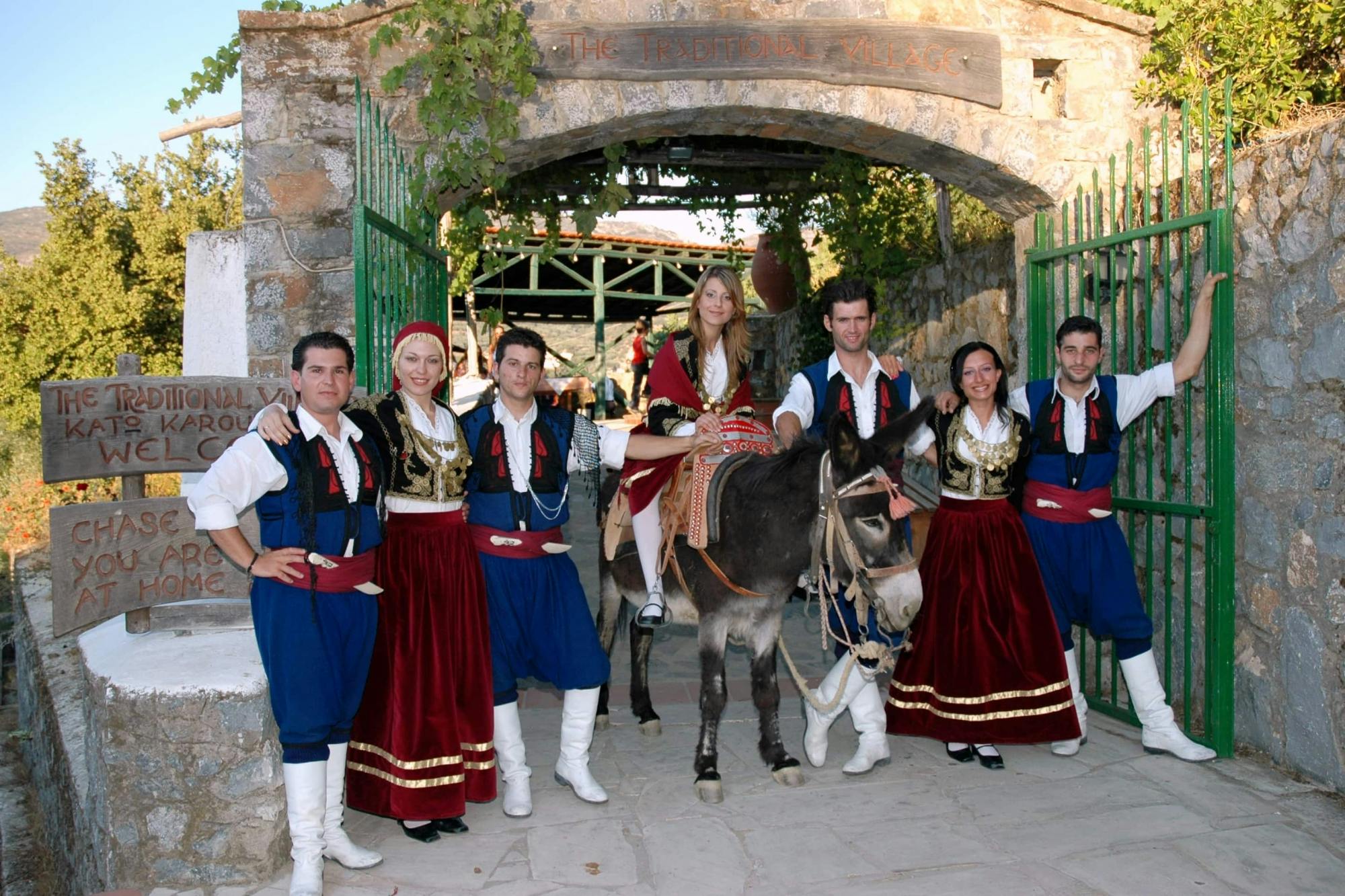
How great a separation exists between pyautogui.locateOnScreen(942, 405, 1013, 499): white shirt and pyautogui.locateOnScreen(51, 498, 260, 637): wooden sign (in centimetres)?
285

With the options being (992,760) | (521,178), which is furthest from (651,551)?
(521,178)

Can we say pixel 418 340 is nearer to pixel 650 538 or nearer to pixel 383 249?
pixel 650 538

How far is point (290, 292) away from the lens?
5.36 meters

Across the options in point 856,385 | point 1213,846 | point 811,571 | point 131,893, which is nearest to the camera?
point 131,893

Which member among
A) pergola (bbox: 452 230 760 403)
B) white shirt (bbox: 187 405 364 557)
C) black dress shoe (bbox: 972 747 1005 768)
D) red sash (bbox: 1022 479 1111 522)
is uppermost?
pergola (bbox: 452 230 760 403)

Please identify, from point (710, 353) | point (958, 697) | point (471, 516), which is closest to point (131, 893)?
point (471, 516)

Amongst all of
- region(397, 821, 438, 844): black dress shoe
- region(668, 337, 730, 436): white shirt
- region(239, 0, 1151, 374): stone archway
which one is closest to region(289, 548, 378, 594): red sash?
region(397, 821, 438, 844): black dress shoe

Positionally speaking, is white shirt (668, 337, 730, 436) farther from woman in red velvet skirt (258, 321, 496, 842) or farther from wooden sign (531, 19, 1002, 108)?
wooden sign (531, 19, 1002, 108)

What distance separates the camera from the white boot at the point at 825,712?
4223 mm

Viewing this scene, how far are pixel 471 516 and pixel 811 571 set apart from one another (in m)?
1.26

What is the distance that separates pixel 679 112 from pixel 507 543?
290 centimetres

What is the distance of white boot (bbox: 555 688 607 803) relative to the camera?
13.0ft

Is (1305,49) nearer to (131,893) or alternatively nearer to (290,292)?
(290,292)

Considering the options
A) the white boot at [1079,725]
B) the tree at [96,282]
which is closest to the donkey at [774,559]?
the white boot at [1079,725]
